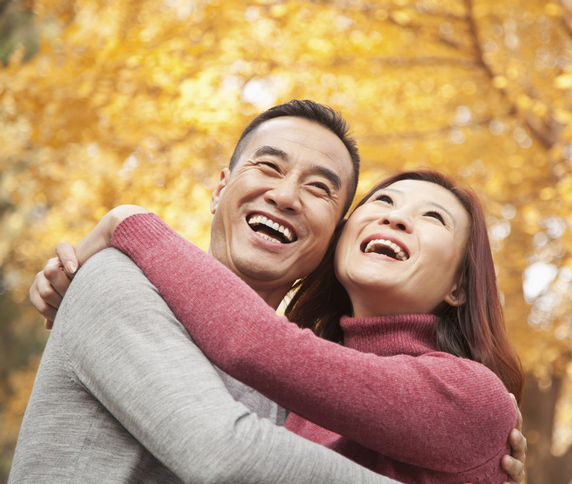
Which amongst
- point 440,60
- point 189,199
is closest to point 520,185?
point 440,60

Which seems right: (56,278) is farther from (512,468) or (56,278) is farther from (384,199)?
(512,468)

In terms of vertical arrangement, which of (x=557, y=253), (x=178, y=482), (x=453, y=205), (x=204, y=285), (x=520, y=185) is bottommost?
(x=557, y=253)

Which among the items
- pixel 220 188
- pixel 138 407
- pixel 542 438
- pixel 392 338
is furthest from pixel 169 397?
pixel 542 438

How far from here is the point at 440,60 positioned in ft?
15.9

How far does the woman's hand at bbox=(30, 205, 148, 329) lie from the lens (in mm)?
1863

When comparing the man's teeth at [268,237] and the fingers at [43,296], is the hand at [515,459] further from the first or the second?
the fingers at [43,296]

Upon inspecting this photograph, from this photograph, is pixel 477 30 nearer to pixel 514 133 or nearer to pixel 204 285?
pixel 514 133

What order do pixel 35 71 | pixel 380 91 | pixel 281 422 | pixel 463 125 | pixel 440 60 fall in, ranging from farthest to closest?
pixel 380 91, pixel 463 125, pixel 440 60, pixel 35 71, pixel 281 422

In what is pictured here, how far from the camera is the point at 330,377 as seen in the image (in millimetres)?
1534

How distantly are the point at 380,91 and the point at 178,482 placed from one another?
4712mm

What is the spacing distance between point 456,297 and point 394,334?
0.41m

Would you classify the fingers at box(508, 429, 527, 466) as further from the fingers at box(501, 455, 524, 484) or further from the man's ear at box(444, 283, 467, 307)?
the man's ear at box(444, 283, 467, 307)

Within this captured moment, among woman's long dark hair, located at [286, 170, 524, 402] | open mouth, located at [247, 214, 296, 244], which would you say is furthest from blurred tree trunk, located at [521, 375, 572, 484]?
open mouth, located at [247, 214, 296, 244]

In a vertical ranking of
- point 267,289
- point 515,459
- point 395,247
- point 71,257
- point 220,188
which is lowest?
point 515,459
